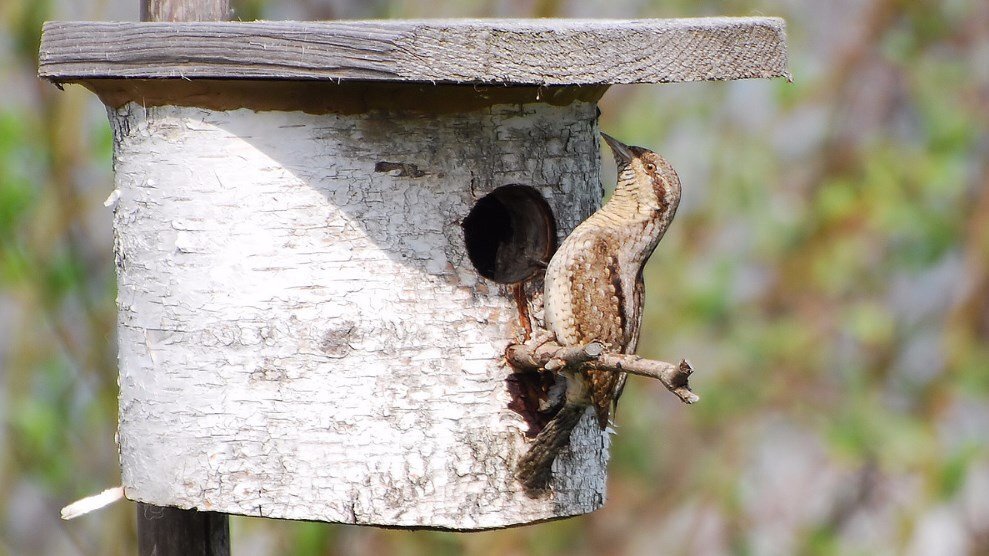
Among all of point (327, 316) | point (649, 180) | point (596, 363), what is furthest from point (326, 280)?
point (649, 180)

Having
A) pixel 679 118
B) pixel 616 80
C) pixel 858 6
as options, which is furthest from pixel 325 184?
pixel 858 6

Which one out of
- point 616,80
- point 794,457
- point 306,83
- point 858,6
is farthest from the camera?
point 794,457

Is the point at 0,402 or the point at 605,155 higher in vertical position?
the point at 605,155

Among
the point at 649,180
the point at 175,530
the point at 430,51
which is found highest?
the point at 430,51

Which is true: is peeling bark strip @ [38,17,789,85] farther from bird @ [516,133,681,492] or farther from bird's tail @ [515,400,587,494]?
bird's tail @ [515,400,587,494]

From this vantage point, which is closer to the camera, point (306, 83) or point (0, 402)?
point (306, 83)

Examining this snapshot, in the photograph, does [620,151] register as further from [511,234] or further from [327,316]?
[327,316]

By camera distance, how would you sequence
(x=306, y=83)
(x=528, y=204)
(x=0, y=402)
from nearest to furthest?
(x=306, y=83) < (x=528, y=204) < (x=0, y=402)

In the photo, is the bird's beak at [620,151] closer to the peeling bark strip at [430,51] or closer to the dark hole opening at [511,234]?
the dark hole opening at [511,234]

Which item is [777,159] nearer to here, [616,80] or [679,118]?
[679,118]
